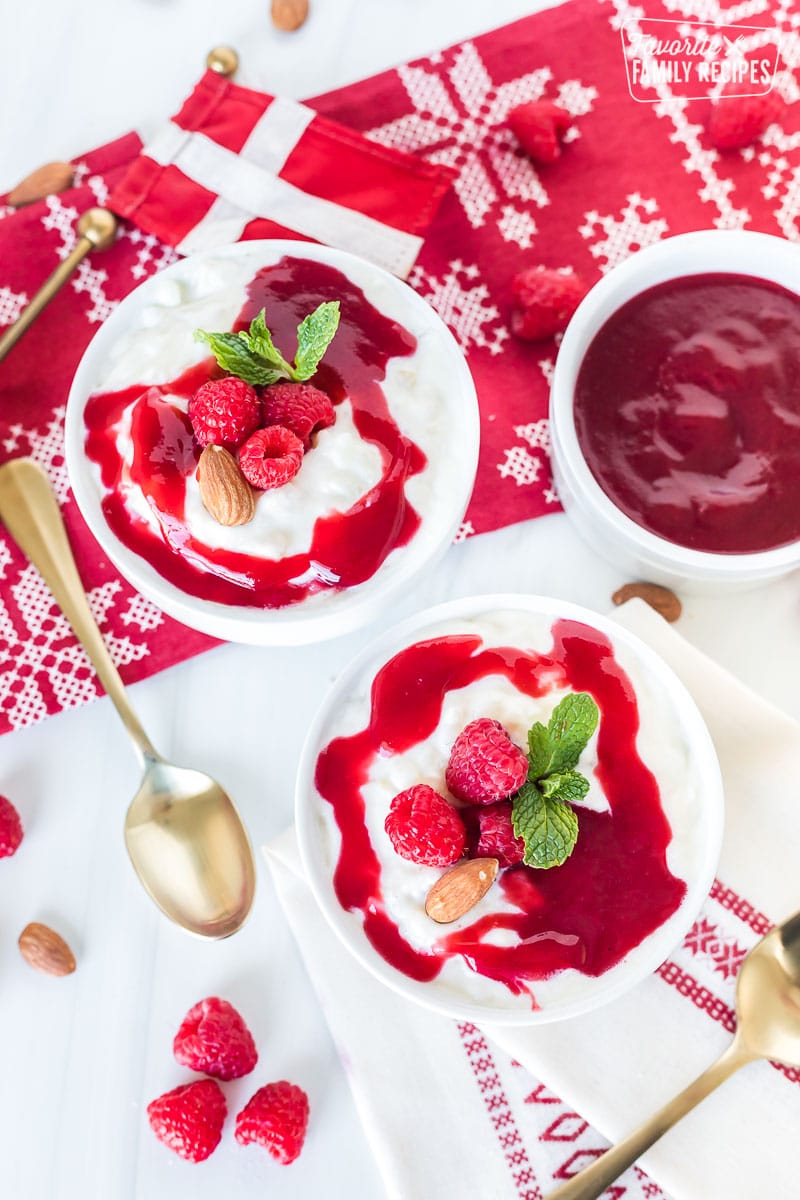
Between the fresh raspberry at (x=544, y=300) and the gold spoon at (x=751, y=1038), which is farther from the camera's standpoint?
the fresh raspberry at (x=544, y=300)

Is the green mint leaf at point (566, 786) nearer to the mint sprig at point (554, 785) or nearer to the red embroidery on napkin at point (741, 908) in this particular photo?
the mint sprig at point (554, 785)

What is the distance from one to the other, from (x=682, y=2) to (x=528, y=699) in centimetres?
149

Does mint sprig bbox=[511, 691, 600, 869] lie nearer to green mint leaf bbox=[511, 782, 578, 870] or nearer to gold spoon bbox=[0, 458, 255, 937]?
green mint leaf bbox=[511, 782, 578, 870]

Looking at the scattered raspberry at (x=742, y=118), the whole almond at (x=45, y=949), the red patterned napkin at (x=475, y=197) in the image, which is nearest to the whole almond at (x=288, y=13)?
the red patterned napkin at (x=475, y=197)

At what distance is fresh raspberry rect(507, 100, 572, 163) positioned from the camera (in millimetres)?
2143

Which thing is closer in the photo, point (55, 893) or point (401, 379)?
point (401, 379)

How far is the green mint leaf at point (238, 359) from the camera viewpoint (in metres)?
1.67

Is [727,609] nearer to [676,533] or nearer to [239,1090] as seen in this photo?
[676,533]

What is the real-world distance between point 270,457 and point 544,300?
0.72 meters

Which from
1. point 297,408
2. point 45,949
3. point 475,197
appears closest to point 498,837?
point 297,408

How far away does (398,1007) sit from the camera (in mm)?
2029

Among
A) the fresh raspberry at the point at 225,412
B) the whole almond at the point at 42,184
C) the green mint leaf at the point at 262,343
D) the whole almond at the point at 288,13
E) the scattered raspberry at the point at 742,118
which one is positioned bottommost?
the scattered raspberry at the point at 742,118

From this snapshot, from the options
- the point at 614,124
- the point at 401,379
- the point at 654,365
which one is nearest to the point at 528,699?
the point at 401,379

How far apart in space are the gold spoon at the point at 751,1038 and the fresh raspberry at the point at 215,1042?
23.2 inches
